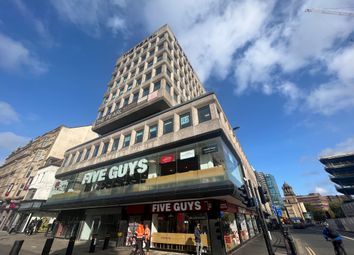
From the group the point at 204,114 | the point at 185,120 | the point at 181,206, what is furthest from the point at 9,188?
the point at 204,114

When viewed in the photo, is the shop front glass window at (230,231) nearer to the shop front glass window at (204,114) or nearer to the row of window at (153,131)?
the shop front glass window at (204,114)

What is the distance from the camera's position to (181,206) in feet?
46.2

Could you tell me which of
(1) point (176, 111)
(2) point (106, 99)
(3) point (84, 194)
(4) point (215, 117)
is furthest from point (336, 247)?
(2) point (106, 99)

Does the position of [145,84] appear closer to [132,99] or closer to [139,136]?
[132,99]

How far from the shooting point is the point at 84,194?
65.5ft

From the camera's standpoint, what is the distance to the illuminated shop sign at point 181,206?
44.0 ft

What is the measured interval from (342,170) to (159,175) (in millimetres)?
93474

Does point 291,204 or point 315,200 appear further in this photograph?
point 315,200

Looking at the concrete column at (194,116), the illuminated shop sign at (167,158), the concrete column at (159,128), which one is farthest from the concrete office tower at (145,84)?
the illuminated shop sign at (167,158)

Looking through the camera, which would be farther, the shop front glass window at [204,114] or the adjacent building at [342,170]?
the adjacent building at [342,170]

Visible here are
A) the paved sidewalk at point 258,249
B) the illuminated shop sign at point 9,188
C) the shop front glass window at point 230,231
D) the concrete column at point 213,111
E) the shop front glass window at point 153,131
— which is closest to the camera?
the paved sidewalk at point 258,249

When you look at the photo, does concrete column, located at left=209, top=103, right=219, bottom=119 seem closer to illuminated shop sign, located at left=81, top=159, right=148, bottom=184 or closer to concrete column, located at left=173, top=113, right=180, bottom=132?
concrete column, located at left=173, top=113, right=180, bottom=132

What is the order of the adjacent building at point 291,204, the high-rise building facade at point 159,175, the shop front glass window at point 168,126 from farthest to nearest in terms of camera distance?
the adjacent building at point 291,204
the shop front glass window at point 168,126
the high-rise building facade at point 159,175

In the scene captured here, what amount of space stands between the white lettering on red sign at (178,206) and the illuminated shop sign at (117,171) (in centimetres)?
365
